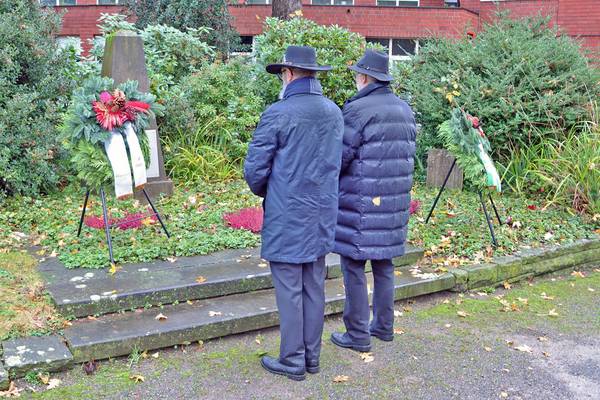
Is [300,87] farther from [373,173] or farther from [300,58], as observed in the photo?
[373,173]

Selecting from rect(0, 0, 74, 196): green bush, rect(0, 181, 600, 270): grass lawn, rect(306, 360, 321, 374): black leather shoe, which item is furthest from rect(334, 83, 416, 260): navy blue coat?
rect(0, 0, 74, 196): green bush

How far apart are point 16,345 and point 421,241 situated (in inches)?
169

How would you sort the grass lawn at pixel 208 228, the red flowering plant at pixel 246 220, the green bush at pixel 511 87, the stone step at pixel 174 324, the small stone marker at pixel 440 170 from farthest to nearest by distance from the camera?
the small stone marker at pixel 440 170
the green bush at pixel 511 87
the red flowering plant at pixel 246 220
the grass lawn at pixel 208 228
the stone step at pixel 174 324

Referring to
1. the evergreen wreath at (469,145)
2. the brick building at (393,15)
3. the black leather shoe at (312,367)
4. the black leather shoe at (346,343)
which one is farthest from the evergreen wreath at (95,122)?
the brick building at (393,15)

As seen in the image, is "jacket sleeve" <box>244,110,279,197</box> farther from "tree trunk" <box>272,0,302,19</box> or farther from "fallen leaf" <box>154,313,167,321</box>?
"tree trunk" <box>272,0,302,19</box>

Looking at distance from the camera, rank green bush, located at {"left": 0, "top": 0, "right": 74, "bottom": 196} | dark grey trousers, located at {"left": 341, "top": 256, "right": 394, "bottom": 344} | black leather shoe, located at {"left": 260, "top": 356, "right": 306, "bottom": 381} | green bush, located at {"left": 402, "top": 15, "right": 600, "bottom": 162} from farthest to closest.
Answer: green bush, located at {"left": 402, "top": 15, "right": 600, "bottom": 162}, green bush, located at {"left": 0, "top": 0, "right": 74, "bottom": 196}, dark grey trousers, located at {"left": 341, "top": 256, "right": 394, "bottom": 344}, black leather shoe, located at {"left": 260, "top": 356, "right": 306, "bottom": 381}

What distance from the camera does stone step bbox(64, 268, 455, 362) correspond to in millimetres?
4551

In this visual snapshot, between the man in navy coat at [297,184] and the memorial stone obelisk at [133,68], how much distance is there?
428 centimetres

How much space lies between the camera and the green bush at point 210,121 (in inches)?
384

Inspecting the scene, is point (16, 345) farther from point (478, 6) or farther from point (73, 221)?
point (478, 6)

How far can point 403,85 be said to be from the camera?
11.3m

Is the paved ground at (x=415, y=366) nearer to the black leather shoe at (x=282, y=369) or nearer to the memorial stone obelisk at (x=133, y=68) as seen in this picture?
the black leather shoe at (x=282, y=369)

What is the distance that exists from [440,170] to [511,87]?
5.13ft

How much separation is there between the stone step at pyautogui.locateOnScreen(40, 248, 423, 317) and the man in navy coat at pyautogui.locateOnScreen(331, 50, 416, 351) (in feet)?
3.93
